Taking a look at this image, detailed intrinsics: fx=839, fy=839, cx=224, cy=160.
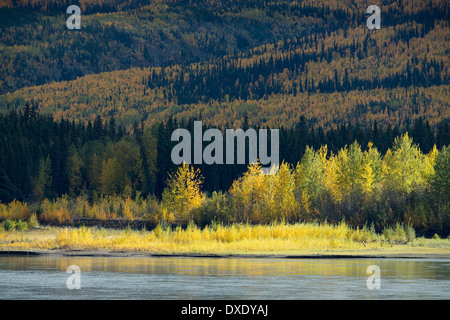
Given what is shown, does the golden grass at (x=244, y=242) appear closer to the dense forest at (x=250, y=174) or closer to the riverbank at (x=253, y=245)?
the riverbank at (x=253, y=245)

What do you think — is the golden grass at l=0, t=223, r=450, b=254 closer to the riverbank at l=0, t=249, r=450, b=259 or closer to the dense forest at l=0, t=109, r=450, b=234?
the riverbank at l=0, t=249, r=450, b=259

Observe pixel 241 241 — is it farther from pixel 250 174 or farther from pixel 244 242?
pixel 250 174

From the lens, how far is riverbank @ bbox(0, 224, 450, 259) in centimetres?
4853

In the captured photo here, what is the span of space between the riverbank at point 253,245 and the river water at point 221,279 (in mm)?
2730

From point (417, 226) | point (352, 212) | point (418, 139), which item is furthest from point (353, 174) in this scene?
point (418, 139)

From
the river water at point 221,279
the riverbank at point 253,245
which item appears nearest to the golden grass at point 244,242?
the riverbank at point 253,245

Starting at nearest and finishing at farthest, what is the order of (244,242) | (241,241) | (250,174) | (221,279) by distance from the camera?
(221,279) < (244,242) < (241,241) < (250,174)

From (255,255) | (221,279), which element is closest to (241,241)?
(255,255)

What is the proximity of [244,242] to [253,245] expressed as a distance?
92cm

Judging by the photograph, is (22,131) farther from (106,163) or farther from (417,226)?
(417,226)

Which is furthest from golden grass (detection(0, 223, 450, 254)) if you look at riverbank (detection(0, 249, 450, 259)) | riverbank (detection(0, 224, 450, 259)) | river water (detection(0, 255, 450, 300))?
river water (detection(0, 255, 450, 300))

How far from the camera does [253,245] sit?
167 feet

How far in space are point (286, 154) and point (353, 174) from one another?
5331 cm

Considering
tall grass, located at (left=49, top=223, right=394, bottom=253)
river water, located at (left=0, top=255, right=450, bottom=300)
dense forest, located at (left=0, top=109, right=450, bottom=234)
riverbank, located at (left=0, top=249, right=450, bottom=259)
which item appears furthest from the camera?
dense forest, located at (left=0, top=109, right=450, bottom=234)
